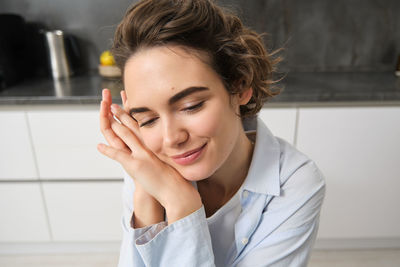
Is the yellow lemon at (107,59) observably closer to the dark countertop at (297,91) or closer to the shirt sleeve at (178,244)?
the dark countertop at (297,91)

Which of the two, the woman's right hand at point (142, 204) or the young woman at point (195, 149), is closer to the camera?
the young woman at point (195, 149)

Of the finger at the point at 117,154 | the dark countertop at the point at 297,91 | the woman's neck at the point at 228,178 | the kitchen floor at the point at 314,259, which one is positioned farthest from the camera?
the kitchen floor at the point at 314,259

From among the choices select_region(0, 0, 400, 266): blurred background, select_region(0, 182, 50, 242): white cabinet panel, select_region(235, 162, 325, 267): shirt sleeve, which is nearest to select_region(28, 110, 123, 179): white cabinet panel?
select_region(0, 0, 400, 266): blurred background

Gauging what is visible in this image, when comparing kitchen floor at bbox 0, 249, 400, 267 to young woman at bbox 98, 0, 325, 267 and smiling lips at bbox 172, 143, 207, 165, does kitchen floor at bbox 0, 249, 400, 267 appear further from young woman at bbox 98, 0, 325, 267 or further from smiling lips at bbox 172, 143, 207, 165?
smiling lips at bbox 172, 143, 207, 165

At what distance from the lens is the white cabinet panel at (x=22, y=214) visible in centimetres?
176

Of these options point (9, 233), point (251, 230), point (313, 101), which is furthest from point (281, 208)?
point (9, 233)

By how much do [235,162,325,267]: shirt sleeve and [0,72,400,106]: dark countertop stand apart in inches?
29.0

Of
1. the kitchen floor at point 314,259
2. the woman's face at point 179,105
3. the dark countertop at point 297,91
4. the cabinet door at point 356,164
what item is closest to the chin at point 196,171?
the woman's face at point 179,105

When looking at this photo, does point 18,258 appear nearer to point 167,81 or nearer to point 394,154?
point 167,81

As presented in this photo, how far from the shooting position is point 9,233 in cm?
187

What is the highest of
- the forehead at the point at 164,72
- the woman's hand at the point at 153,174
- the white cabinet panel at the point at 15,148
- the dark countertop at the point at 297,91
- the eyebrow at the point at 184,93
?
the forehead at the point at 164,72

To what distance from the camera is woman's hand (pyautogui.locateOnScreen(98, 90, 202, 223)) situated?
0.80 m

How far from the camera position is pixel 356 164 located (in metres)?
1.68

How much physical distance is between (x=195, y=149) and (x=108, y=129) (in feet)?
0.88
